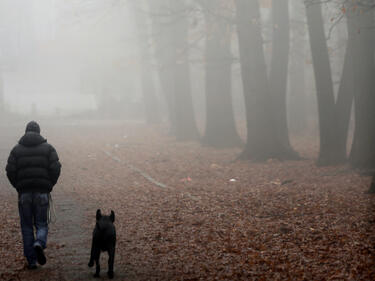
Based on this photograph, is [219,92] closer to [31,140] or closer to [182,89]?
[182,89]

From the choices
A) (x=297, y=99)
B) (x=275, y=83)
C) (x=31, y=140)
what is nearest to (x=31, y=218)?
(x=31, y=140)

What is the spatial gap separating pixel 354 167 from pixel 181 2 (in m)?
14.1

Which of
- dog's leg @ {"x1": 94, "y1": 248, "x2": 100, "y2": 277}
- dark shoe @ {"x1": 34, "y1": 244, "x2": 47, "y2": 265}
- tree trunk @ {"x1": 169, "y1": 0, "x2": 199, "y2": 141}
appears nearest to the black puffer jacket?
dark shoe @ {"x1": 34, "y1": 244, "x2": 47, "y2": 265}

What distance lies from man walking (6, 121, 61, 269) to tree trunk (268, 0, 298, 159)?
11997 millimetres

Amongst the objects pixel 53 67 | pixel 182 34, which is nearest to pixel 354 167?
pixel 182 34

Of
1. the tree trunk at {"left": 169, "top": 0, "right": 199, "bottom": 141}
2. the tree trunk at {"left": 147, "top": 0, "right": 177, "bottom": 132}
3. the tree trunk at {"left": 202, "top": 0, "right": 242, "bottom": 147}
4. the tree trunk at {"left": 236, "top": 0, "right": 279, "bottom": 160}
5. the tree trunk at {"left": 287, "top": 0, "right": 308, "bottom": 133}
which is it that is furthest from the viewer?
the tree trunk at {"left": 287, "top": 0, "right": 308, "bottom": 133}

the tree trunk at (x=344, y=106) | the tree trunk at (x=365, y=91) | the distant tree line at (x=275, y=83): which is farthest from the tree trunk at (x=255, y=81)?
the tree trunk at (x=365, y=91)

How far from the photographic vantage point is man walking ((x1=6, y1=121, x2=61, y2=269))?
25.4 feet

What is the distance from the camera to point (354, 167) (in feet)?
51.1

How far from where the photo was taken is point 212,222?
399 inches

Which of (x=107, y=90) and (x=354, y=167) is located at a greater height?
(x=107, y=90)

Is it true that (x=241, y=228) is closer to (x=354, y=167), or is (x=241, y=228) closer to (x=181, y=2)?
(x=354, y=167)

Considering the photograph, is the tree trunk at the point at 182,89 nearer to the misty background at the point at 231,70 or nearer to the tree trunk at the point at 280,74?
the misty background at the point at 231,70

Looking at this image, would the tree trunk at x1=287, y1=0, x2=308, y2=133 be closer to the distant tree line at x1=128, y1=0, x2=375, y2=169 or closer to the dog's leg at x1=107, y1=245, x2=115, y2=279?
the distant tree line at x1=128, y1=0, x2=375, y2=169
